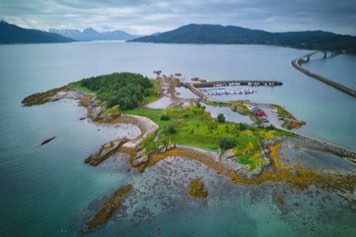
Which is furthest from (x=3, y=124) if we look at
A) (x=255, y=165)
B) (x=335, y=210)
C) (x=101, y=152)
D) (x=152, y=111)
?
(x=335, y=210)

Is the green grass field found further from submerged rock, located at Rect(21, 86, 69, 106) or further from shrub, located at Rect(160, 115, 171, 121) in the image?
submerged rock, located at Rect(21, 86, 69, 106)

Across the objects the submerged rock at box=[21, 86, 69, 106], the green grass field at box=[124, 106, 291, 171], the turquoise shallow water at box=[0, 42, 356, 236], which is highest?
the green grass field at box=[124, 106, 291, 171]

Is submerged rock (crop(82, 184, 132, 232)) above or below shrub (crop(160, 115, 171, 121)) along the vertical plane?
below

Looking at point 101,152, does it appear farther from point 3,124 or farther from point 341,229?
point 341,229

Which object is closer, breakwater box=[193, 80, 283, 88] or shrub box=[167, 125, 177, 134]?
shrub box=[167, 125, 177, 134]

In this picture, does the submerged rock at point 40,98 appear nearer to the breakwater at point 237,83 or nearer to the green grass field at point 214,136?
the green grass field at point 214,136

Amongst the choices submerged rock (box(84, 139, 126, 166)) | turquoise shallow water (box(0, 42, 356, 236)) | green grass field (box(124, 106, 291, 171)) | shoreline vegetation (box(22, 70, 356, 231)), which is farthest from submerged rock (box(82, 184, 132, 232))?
green grass field (box(124, 106, 291, 171))

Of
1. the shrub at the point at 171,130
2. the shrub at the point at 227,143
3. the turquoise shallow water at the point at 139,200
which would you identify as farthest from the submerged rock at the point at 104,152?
the shrub at the point at 227,143
